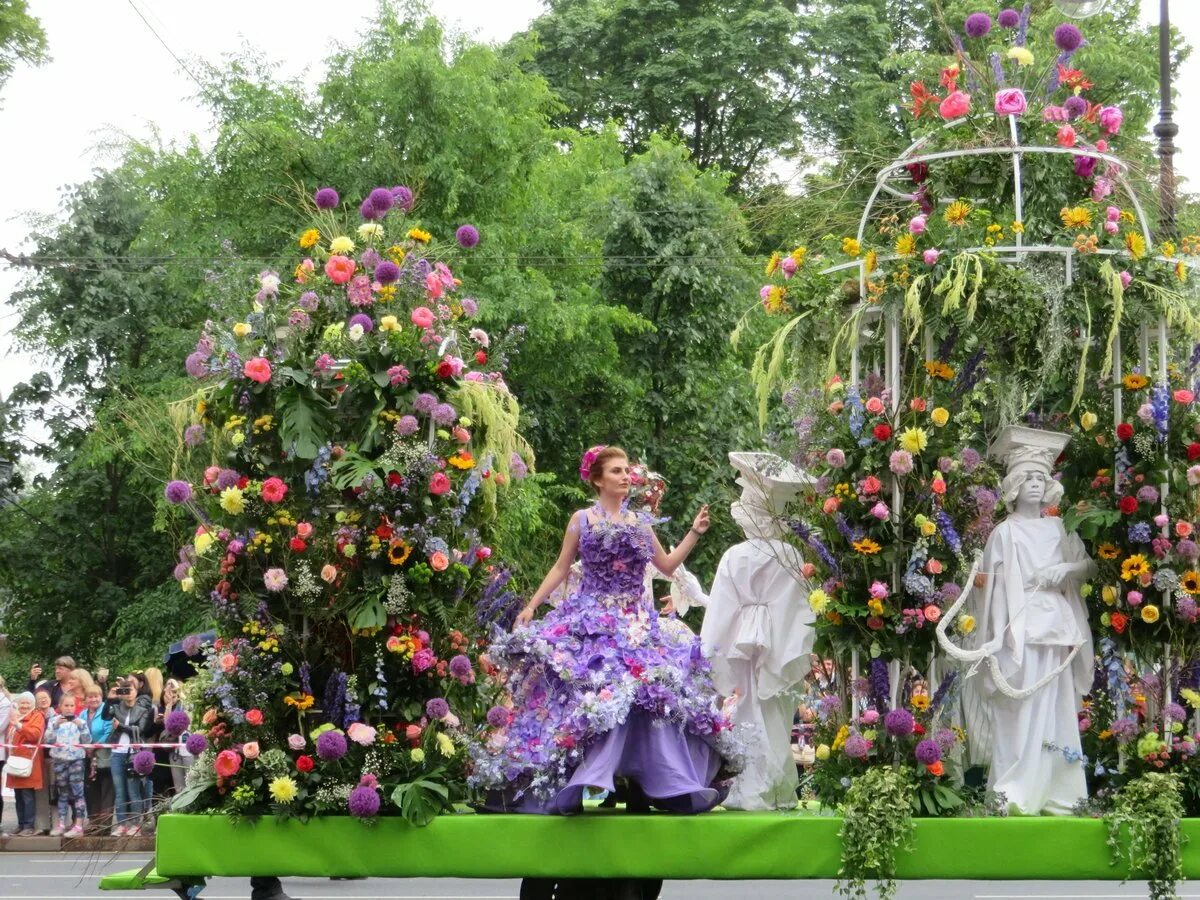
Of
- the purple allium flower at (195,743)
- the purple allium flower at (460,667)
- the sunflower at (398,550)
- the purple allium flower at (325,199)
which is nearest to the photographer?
the purple allium flower at (195,743)

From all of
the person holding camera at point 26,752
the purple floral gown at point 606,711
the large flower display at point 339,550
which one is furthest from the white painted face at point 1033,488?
the person holding camera at point 26,752

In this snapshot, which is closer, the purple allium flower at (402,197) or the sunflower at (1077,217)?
the sunflower at (1077,217)

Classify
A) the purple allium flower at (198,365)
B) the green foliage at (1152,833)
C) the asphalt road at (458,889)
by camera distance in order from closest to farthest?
the green foliage at (1152,833)
the purple allium flower at (198,365)
the asphalt road at (458,889)

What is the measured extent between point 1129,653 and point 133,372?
1836 cm

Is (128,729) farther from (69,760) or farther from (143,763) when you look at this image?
(143,763)

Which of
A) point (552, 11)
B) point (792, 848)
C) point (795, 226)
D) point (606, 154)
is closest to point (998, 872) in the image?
point (792, 848)

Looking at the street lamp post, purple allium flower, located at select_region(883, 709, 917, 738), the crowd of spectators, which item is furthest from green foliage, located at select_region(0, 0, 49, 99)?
purple allium flower, located at select_region(883, 709, 917, 738)

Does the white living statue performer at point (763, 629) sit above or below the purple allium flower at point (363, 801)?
above

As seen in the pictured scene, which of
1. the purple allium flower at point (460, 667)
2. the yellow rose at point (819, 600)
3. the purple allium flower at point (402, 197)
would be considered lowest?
the purple allium flower at point (460, 667)

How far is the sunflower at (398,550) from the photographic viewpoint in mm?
8195

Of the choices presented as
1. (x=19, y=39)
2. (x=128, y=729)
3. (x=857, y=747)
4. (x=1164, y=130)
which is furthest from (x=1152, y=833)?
(x=19, y=39)

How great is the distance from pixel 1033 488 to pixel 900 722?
1.45 m

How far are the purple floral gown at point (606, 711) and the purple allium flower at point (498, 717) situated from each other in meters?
0.04

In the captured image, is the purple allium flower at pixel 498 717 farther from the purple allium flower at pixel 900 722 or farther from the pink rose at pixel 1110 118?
the pink rose at pixel 1110 118
